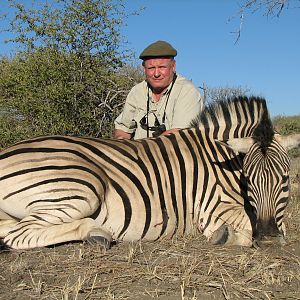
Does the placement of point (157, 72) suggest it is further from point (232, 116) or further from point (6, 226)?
point (6, 226)

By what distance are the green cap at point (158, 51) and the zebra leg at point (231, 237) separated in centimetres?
211

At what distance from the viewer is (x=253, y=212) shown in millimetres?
3490

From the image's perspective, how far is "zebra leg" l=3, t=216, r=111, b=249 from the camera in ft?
10.1

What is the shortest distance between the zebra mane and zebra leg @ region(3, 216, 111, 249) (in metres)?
1.34

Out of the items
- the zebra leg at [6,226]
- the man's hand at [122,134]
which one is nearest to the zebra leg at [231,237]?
the zebra leg at [6,226]

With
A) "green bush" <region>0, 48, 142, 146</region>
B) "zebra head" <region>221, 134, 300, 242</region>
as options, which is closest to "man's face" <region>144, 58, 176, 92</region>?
"zebra head" <region>221, 134, 300, 242</region>

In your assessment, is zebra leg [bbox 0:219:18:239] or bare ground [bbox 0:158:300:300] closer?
bare ground [bbox 0:158:300:300]

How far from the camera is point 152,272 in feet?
8.46

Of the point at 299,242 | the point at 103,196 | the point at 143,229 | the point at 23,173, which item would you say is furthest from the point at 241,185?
the point at 23,173

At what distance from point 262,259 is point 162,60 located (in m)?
2.59

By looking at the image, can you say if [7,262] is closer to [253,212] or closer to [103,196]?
[103,196]

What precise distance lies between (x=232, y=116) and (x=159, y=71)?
1235 millimetres

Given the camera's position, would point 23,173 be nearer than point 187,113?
Yes

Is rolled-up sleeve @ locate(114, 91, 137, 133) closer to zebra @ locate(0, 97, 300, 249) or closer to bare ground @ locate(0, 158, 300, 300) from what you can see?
zebra @ locate(0, 97, 300, 249)
